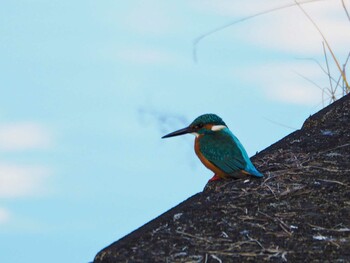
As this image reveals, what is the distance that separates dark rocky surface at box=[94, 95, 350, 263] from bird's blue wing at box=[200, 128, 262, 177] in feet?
0.27

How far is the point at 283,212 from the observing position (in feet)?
14.4

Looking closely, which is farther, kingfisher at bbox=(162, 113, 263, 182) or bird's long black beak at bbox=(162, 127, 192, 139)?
bird's long black beak at bbox=(162, 127, 192, 139)

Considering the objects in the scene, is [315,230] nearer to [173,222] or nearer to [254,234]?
[254,234]

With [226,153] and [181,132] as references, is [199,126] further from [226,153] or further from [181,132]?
[226,153]

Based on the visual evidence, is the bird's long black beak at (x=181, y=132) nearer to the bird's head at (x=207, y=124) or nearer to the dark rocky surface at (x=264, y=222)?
the bird's head at (x=207, y=124)

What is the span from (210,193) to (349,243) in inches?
42.5

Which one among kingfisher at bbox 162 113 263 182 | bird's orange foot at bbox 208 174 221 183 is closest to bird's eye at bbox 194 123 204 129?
kingfisher at bbox 162 113 263 182

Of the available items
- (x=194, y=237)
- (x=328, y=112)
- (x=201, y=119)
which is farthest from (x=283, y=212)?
(x=328, y=112)

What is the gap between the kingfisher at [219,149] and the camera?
512 centimetres

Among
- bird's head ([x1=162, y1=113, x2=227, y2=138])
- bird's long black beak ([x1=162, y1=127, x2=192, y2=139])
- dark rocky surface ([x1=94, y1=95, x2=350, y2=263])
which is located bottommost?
dark rocky surface ([x1=94, y1=95, x2=350, y2=263])

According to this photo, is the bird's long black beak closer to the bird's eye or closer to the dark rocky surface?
the bird's eye

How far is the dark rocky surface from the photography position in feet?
12.9

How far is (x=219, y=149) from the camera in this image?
17.2ft

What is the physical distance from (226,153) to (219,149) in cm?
6
